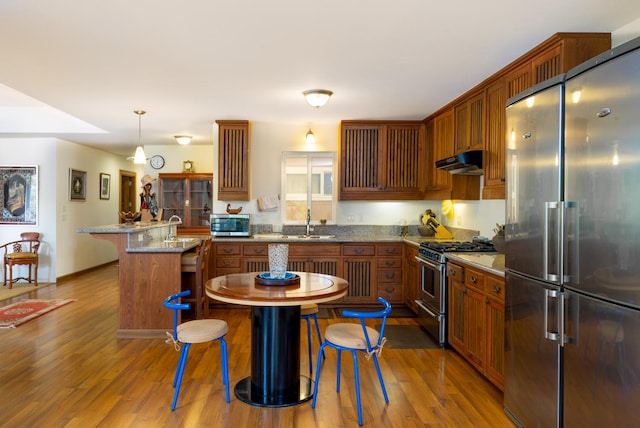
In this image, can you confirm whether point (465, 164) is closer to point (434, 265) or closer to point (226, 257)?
point (434, 265)

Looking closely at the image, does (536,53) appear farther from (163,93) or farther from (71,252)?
(71,252)

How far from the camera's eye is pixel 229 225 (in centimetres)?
539

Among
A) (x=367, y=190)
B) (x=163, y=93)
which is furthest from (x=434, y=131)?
(x=163, y=93)

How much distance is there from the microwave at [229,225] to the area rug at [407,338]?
6.94 ft

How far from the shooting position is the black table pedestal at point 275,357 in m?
2.73

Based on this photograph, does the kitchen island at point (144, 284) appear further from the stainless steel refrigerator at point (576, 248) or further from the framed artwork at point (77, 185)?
the framed artwork at point (77, 185)

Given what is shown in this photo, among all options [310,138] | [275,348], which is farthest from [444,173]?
[275,348]

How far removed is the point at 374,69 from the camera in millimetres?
3461

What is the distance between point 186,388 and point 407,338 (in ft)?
7.09

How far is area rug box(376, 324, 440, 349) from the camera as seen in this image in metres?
3.90

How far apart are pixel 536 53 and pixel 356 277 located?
320cm

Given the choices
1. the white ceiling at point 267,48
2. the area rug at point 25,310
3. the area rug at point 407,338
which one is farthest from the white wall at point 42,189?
the area rug at point 407,338

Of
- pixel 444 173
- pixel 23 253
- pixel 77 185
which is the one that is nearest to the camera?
pixel 444 173

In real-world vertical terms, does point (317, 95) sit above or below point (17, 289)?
above
